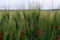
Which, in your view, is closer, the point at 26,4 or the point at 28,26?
the point at 28,26

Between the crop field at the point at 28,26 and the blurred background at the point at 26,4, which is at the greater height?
the blurred background at the point at 26,4

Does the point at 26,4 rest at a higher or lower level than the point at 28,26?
higher

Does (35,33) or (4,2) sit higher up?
(4,2)

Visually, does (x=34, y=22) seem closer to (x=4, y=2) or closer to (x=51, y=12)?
(x=51, y=12)

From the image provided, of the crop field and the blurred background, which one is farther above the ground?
the blurred background

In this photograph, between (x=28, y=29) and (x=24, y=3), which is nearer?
(x=28, y=29)

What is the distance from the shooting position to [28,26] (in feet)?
4.49

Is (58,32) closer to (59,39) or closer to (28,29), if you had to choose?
(59,39)

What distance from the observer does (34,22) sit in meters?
1.36

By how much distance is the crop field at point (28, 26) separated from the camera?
1.36 m

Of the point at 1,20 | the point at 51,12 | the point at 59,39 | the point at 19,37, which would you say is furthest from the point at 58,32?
the point at 1,20

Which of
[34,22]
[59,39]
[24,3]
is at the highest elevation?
[24,3]

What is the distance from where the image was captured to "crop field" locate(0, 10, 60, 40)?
1.36 meters

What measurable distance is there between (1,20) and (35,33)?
25cm
